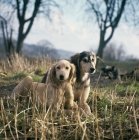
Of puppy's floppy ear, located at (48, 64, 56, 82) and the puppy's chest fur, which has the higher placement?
puppy's floppy ear, located at (48, 64, 56, 82)

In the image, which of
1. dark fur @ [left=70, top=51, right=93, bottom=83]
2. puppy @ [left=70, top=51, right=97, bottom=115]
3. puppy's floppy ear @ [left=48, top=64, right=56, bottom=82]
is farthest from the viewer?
dark fur @ [left=70, top=51, right=93, bottom=83]

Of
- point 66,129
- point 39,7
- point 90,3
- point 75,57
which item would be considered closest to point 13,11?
point 39,7

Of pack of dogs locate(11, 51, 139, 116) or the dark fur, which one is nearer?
pack of dogs locate(11, 51, 139, 116)

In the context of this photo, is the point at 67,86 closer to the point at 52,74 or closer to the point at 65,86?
the point at 65,86

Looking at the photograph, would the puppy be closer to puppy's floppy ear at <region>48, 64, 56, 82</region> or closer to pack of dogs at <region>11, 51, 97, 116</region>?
pack of dogs at <region>11, 51, 97, 116</region>

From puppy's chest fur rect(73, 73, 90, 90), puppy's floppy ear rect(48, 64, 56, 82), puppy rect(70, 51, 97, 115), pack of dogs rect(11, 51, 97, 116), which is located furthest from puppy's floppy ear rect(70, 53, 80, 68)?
puppy's floppy ear rect(48, 64, 56, 82)

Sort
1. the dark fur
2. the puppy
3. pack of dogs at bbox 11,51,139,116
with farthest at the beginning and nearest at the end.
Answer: the dark fur → the puppy → pack of dogs at bbox 11,51,139,116

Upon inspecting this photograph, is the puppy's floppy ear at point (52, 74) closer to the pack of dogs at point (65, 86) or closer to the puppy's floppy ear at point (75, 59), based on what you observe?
the pack of dogs at point (65, 86)

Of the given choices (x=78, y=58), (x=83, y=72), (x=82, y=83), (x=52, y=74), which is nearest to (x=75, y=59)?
(x=78, y=58)

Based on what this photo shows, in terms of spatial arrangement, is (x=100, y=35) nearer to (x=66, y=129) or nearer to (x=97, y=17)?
(x=97, y=17)

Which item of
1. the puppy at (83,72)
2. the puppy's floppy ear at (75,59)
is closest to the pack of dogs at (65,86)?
the puppy at (83,72)

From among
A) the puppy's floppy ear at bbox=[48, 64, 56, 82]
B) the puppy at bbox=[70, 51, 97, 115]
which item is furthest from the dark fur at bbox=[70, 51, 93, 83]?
the puppy's floppy ear at bbox=[48, 64, 56, 82]

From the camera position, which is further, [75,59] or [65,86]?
[75,59]

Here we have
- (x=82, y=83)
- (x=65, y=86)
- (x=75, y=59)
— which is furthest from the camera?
(x=75, y=59)
